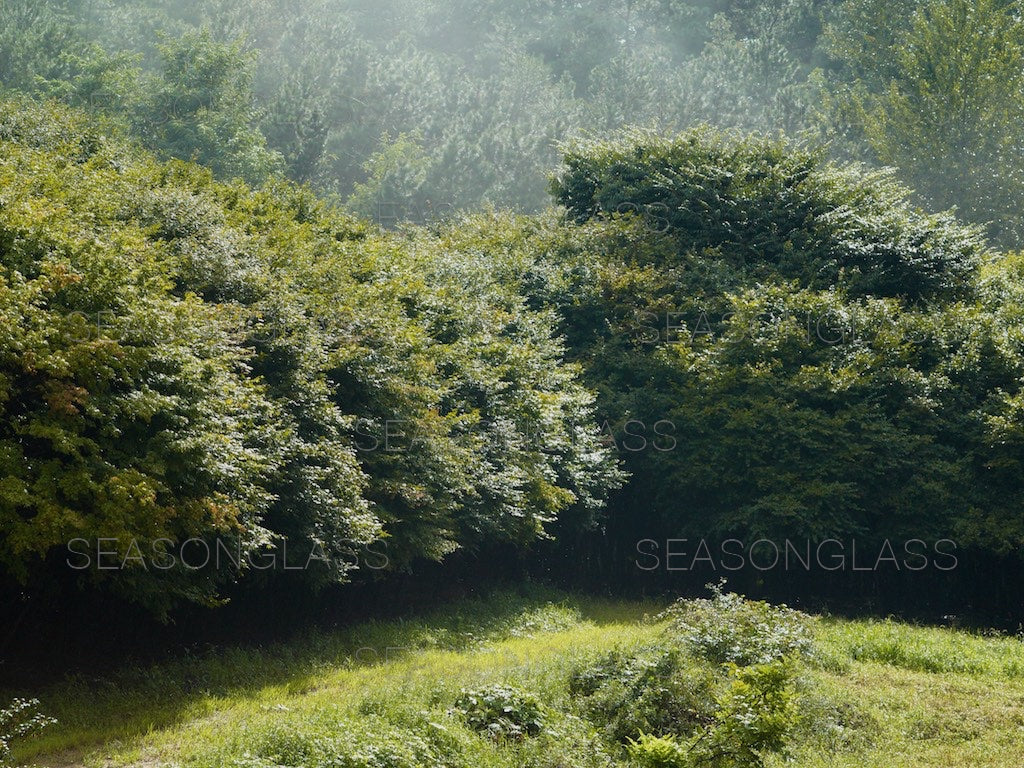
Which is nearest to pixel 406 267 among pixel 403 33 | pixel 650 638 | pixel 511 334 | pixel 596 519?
pixel 511 334

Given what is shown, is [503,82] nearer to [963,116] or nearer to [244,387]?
[963,116]

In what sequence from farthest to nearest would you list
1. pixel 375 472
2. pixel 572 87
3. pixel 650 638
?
pixel 572 87 < pixel 375 472 < pixel 650 638

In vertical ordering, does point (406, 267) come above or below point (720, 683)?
above

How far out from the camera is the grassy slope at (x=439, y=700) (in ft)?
36.6

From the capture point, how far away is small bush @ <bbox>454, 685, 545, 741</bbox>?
12.0 m

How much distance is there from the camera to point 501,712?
12.3m

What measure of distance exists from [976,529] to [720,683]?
36.3ft

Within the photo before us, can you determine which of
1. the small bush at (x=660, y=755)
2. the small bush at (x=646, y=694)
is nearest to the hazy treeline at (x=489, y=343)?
the small bush at (x=646, y=694)

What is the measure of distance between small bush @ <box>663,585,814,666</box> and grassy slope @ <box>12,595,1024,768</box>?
1.78 feet

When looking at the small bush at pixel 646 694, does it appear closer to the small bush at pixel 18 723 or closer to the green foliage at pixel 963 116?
the small bush at pixel 18 723

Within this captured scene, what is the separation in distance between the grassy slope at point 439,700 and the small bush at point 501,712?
7.5 inches

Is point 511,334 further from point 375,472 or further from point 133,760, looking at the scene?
point 133,760

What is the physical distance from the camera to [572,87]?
64.3 meters

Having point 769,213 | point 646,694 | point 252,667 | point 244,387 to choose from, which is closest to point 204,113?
point 769,213
